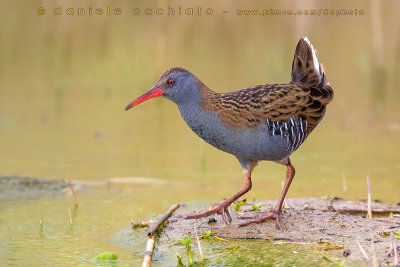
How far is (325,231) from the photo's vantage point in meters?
5.11

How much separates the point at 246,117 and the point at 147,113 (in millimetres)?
6419

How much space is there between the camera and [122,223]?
19.8 feet

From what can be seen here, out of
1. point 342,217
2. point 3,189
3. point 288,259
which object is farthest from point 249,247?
point 3,189

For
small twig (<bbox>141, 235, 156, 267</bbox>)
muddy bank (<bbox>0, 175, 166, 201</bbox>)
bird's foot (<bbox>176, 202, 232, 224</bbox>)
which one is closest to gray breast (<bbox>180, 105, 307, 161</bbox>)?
bird's foot (<bbox>176, 202, 232, 224</bbox>)

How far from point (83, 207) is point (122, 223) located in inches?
27.0

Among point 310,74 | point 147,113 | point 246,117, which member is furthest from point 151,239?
point 147,113

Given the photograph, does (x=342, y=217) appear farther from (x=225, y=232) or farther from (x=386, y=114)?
(x=386, y=114)

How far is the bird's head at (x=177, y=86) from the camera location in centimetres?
532

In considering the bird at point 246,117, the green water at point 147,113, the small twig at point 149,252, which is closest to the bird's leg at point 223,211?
the bird at point 246,117

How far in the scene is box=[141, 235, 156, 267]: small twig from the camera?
4.55 meters

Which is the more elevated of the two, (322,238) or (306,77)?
(306,77)

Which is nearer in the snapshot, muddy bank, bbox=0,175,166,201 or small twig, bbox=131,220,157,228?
small twig, bbox=131,220,157,228

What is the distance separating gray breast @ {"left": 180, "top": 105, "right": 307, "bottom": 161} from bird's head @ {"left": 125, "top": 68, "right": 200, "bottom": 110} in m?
0.12

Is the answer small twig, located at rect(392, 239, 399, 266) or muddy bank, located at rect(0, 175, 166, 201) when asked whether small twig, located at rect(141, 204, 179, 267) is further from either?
muddy bank, located at rect(0, 175, 166, 201)
